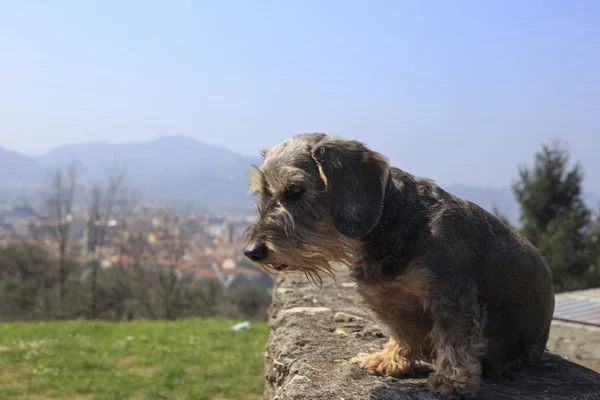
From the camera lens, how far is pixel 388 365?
11.0 feet

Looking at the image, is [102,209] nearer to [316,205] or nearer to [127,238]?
[127,238]

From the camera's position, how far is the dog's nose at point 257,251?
107 inches

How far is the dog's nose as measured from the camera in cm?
272

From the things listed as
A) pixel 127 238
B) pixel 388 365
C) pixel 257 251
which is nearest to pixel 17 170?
pixel 127 238

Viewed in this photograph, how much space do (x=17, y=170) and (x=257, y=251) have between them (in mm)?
161973

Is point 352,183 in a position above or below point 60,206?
above

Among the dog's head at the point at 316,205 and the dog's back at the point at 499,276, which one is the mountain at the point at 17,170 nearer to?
the dog's head at the point at 316,205

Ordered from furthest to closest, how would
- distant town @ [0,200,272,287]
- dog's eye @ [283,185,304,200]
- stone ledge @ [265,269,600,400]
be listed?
distant town @ [0,200,272,287] → stone ledge @ [265,269,600,400] → dog's eye @ [283,185,304,200]

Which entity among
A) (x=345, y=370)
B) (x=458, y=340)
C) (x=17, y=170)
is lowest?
(x=345, y=370)

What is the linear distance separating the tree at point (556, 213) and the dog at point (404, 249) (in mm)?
18009

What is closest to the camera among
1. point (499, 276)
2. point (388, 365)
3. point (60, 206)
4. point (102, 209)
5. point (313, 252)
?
point (313, 252)

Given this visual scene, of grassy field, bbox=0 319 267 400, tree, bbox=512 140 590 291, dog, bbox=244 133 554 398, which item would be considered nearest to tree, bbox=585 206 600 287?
tree, bbox=512 140 590 291

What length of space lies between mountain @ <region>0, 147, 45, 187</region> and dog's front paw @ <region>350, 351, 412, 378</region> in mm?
138044

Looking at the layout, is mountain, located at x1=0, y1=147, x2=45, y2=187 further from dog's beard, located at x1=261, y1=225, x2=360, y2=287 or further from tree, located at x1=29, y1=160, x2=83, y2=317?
dog's beard, located at x1=261, y1=225, x2=360, y2=287
